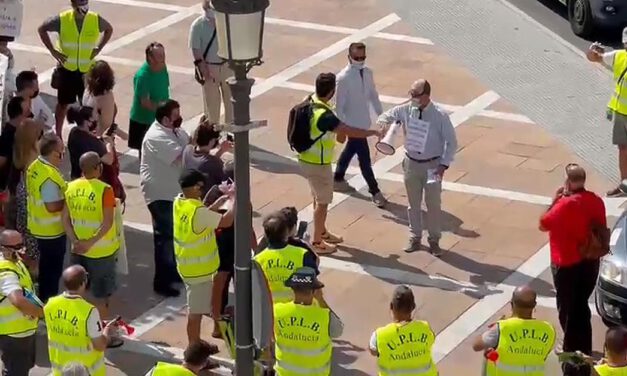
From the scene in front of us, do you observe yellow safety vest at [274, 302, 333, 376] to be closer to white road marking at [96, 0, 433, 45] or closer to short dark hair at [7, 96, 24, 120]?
short dark hair at [7, 96, 24, 120]

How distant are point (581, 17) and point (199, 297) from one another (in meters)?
10.8

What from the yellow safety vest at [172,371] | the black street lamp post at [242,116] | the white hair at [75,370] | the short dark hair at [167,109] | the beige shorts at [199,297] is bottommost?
the beige shorts at [199,297]

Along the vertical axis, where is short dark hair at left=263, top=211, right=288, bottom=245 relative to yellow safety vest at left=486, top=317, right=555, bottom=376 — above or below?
above

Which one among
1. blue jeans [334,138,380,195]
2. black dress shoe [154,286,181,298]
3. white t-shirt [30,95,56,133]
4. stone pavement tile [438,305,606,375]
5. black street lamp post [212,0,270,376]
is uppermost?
black street lamp post [212,0,270,376]

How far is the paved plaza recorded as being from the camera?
1291 cm

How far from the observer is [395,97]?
60.6ft

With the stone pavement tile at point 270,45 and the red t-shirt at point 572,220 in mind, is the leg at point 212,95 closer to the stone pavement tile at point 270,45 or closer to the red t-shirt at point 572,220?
the stone pavement tile at point 270,45

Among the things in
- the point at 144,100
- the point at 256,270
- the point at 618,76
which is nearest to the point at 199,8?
the point at 144,100

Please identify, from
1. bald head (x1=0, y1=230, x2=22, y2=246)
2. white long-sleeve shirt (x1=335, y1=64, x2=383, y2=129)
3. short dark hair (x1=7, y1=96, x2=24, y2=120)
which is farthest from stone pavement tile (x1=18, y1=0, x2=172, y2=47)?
bald head (x1=0, y1=230, x2=22, y2=246)

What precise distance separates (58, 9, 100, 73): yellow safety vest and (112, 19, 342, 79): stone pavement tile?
10.6 feet

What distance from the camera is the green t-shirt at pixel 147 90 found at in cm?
1526

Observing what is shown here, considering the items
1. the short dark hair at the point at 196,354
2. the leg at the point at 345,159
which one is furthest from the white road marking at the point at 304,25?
the short dark hair at the point at 196,354

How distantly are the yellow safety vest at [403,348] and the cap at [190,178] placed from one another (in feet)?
8.38

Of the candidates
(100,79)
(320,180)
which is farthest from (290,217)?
(100,79)
